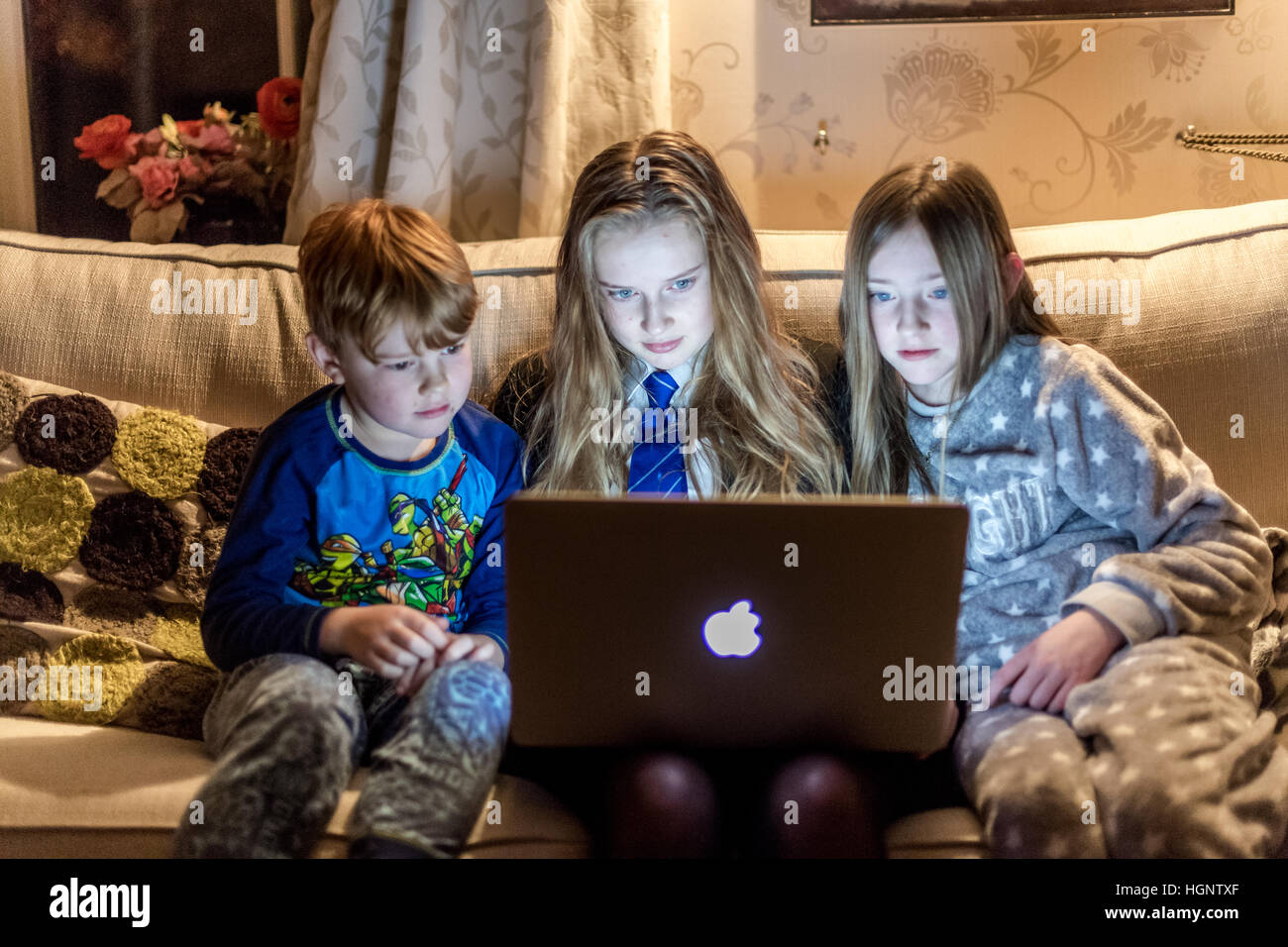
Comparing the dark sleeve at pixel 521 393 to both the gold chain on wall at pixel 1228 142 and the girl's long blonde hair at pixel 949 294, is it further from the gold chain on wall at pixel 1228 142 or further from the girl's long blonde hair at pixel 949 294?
the gold chain on wall at pixel 1228 142

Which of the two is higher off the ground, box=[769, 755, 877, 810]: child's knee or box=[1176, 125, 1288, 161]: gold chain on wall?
box=[1176, 125, 1288, 161]: gold chain on wall

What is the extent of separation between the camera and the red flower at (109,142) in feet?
6.14

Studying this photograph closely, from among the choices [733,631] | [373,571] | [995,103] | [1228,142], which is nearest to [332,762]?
[373,571]

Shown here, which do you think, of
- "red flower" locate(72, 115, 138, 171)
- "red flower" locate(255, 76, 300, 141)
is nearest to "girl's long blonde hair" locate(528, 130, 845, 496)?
"red flower" locate(255, 76, 300, 141)

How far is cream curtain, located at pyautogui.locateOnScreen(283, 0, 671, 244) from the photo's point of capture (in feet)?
5.69

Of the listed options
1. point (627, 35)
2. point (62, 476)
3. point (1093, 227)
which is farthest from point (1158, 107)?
point (62, 476)

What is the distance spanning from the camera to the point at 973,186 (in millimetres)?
1289

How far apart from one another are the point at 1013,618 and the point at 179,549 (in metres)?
1.08

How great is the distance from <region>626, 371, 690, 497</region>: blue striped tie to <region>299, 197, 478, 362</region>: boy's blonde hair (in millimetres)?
262

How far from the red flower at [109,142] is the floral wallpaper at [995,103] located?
3.20 feet

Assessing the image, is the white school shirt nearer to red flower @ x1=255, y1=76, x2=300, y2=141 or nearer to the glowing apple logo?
the glowing apple logo

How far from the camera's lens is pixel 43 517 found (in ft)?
4.75

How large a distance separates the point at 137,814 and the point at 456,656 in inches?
14.0
